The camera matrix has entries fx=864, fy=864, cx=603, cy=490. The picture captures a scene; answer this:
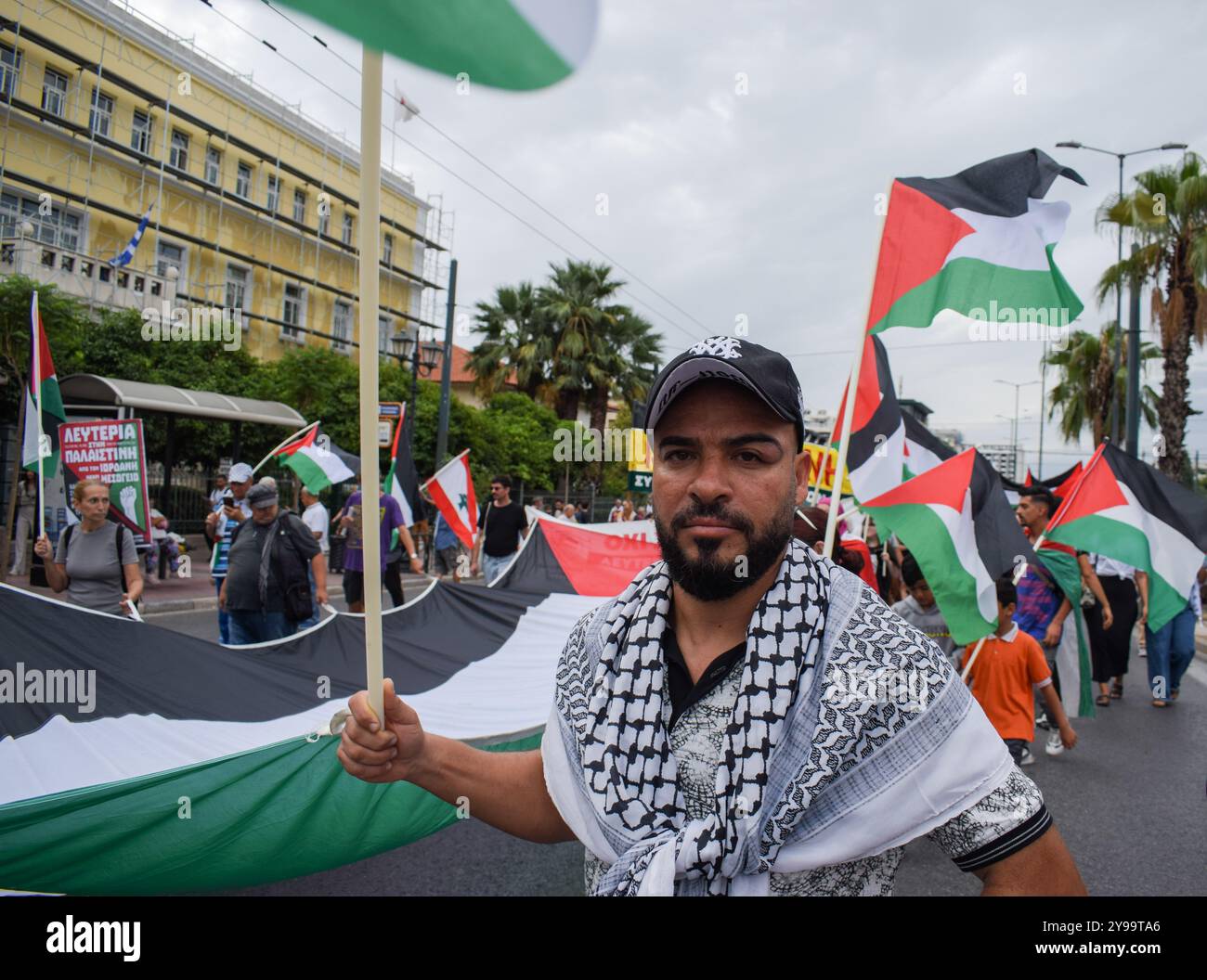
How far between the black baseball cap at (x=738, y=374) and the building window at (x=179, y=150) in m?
32.1

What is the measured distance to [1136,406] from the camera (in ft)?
63.5

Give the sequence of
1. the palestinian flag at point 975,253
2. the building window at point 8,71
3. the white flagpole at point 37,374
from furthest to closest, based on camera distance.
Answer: the building window at point 8,71 → the white flagpole at point 37,374 → the palestinian flag at point 975,253

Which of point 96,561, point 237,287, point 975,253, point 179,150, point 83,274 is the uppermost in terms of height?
point 179,150

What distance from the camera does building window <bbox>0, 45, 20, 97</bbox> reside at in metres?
22.4

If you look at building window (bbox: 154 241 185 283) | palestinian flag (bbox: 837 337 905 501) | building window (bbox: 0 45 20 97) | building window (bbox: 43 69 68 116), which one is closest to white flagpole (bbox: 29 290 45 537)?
palestinian flag (bbox: 837 337 905 501)

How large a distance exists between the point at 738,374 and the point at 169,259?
3255 centimetres

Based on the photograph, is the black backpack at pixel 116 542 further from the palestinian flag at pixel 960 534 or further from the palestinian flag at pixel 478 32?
the palestinian flag at pixel 478 32

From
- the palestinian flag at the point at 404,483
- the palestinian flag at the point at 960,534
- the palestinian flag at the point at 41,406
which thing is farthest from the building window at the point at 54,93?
the palestinian flag at the point at 960,534

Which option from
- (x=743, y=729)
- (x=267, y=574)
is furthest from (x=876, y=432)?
(x=267, y=574)

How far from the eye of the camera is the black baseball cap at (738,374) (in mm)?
→ 1463

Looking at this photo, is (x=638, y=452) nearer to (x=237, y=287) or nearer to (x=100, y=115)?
(x=100, y=115)

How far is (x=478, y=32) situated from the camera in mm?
871

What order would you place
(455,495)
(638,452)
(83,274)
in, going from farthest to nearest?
(83,274) → (638,452) → (455,495)
